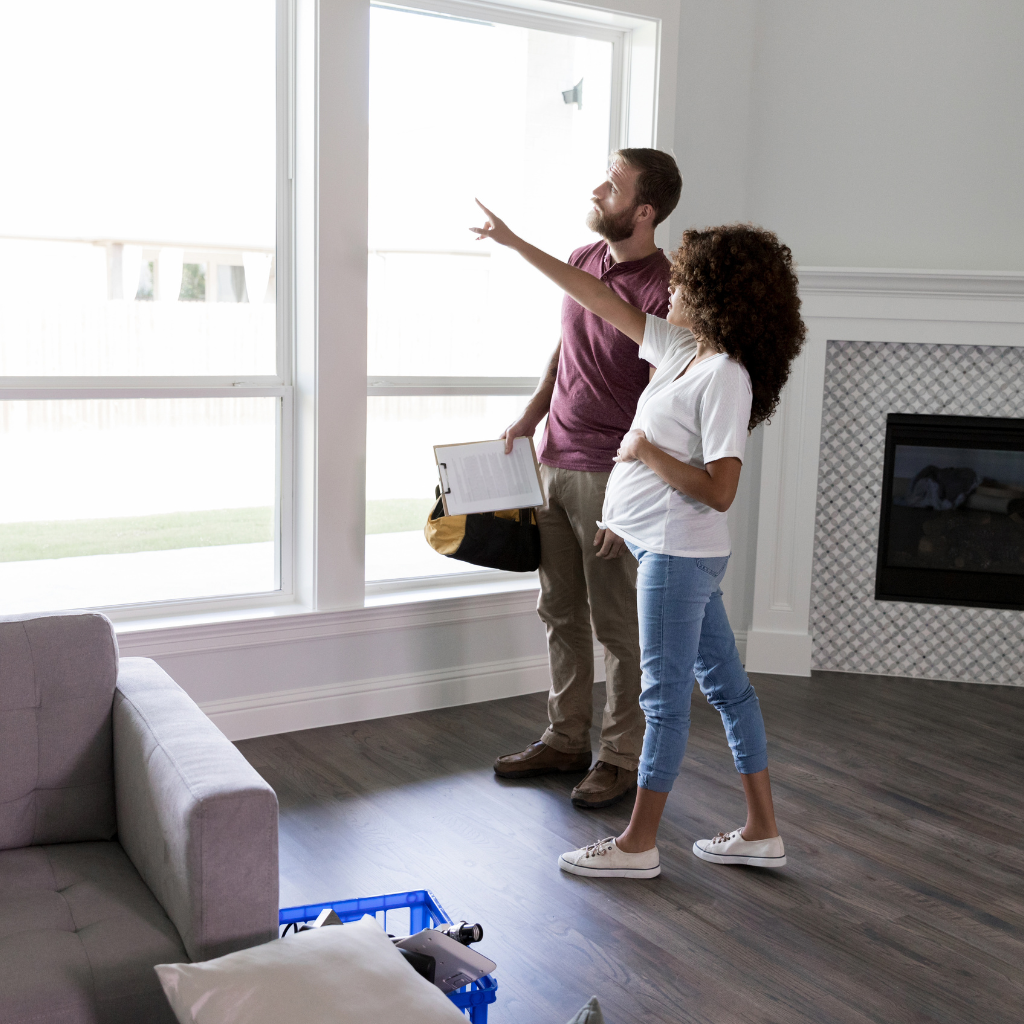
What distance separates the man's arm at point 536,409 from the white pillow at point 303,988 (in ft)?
6.35

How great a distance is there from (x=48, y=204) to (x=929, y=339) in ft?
10.0

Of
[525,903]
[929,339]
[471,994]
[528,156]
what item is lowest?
[525,903]

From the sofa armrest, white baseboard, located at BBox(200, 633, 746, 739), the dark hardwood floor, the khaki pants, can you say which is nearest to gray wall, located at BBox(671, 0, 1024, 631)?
the khaki pants

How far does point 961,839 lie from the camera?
2.83 meters

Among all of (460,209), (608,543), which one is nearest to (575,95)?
(460,209)

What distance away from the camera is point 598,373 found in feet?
9.79

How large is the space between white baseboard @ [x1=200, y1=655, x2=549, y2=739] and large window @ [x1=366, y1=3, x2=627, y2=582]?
1.21 feet

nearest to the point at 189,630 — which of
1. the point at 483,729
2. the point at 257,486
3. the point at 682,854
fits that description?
the point at 257,486

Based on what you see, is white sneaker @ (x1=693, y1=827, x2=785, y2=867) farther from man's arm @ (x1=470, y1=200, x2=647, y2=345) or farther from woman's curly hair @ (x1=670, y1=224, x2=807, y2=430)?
man's arm @ (x1=470, y1=200, x2=647, y2=345)

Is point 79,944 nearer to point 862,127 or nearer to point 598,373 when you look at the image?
point 598,373

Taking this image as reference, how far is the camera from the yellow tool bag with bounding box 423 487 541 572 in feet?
10.4

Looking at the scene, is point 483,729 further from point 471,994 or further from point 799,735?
point 471,994

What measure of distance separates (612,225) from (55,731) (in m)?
1.83

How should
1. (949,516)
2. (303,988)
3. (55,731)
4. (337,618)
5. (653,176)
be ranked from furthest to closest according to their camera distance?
(949,516) → (337,618) → (653,176) → (55,731) → (303,988)
